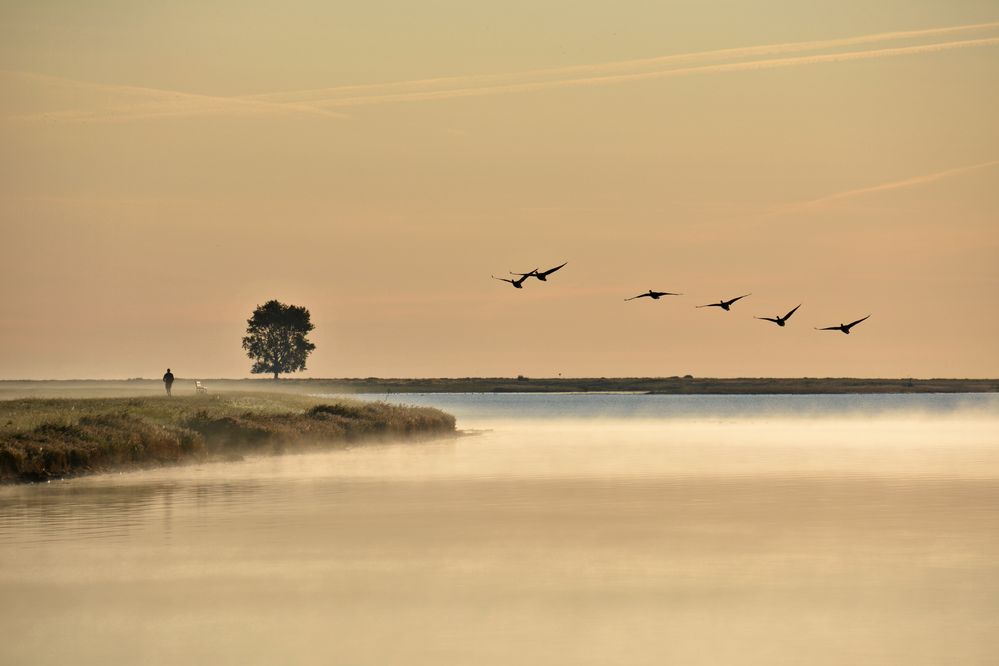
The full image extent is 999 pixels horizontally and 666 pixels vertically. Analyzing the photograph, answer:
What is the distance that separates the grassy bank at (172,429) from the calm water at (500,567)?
1.70 meters

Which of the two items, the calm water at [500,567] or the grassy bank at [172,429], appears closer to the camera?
the calm water at [500,567]

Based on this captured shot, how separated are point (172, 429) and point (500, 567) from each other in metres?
34.0

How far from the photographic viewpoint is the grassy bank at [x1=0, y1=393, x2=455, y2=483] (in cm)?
5056

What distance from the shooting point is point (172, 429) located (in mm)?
61344

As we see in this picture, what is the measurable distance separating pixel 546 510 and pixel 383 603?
16.5 metres

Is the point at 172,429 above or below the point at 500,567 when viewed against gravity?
above

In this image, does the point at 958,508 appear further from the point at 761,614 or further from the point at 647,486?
the point at 761,614

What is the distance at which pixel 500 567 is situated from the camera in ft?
98.8

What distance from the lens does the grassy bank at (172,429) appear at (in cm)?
5056

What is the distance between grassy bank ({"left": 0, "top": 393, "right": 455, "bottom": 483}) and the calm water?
170 centimetres

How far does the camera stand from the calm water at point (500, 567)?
22141 mm

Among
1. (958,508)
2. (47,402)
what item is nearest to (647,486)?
(958,508)

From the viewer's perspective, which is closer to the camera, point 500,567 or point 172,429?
point 500,567

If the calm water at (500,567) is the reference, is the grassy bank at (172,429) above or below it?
above
